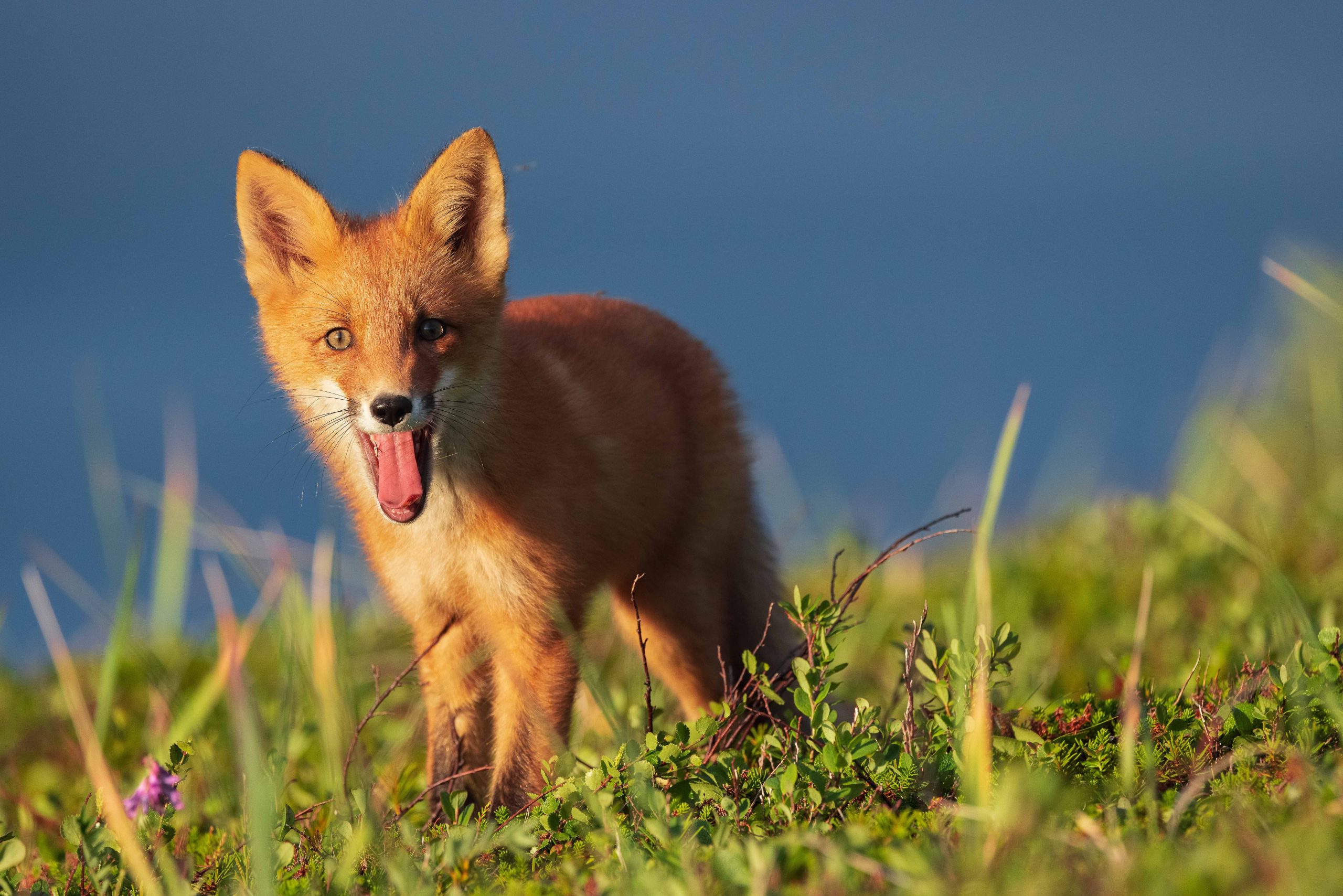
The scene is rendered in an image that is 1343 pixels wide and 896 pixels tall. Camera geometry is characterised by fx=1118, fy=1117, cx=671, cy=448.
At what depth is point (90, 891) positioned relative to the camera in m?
2.79

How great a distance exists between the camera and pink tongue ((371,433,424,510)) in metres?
3.34

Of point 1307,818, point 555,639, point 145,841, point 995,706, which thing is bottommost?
point 145,841

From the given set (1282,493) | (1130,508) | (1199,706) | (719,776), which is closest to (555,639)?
(719,776)

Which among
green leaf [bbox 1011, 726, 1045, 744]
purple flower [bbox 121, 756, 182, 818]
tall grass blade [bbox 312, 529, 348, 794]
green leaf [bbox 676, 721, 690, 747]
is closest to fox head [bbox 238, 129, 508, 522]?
tall grass blade [bbox 312, 529, 348, 794]

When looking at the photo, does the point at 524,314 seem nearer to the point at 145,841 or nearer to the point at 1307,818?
the point at 145,841

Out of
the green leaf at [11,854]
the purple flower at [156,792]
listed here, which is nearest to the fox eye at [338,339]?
the purple flower at [156,792]

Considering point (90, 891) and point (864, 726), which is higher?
point (864, 726)

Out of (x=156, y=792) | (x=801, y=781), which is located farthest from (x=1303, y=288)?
(x=156, y=792)

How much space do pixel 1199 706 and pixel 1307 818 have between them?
0.73 metres

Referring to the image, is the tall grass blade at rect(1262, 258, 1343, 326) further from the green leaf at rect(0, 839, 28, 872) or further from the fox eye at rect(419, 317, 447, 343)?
the green leaf at rect(0, 839, 28, 872)

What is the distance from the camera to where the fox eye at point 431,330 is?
134 inches

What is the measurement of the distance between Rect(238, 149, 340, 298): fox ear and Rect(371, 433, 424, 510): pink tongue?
696 mm

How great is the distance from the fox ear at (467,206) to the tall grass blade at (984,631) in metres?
1.70

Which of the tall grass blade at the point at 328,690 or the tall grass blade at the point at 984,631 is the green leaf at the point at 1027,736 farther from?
the tall grass blade at the point at 328,690
